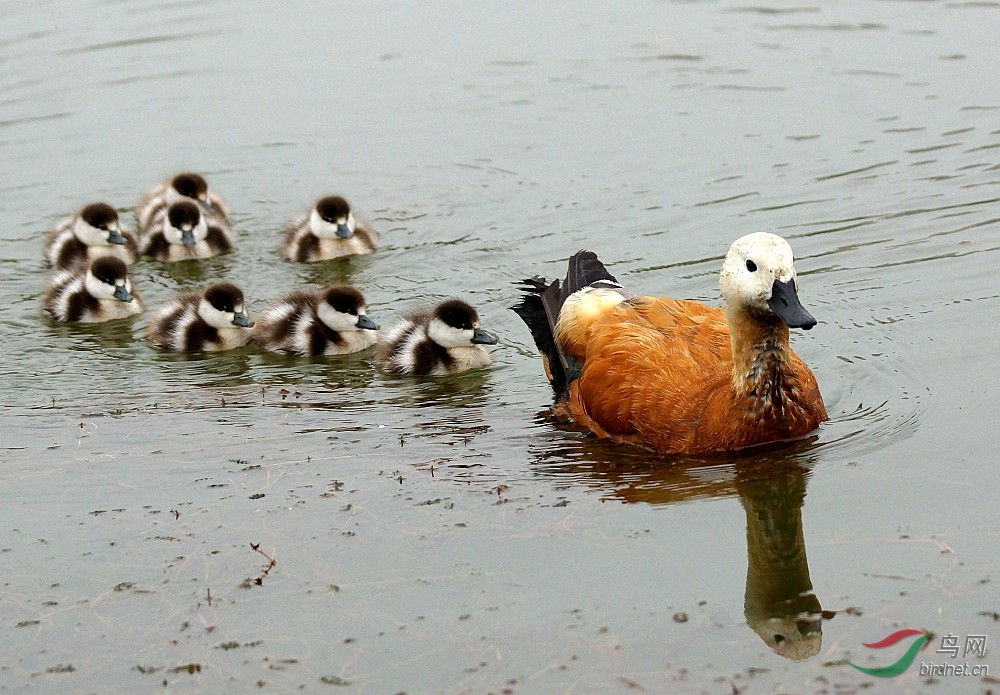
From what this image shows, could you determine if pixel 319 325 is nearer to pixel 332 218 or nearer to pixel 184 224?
pixel 332 218

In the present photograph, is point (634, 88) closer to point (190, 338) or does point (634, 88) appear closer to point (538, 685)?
point (190, 338)

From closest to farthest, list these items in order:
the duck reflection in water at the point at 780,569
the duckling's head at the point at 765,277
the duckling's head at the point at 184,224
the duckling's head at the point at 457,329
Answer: the duck reflection in water at the point at 780,569 → the duckling's head at the point at 765,277 → the duckling's head at the point at 457,329 → the duckling's head at the point at 184,224

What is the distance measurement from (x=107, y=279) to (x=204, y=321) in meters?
0.82

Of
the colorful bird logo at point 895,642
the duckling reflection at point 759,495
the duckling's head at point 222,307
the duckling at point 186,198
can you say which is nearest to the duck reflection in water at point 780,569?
the duckling reflection at point 759,495

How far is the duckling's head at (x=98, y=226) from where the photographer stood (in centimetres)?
935

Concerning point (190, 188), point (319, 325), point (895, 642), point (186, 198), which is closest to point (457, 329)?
point (319, 325)

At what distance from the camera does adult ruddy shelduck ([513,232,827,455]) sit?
5.88 meters

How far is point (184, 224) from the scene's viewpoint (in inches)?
371

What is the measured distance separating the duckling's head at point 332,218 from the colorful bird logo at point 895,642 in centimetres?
551

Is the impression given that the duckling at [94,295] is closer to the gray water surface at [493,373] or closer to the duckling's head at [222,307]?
the gray water surface at [493,373]

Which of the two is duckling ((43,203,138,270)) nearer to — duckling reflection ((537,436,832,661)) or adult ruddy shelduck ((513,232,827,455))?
adult ruddy shelduck ((513,232,827,455))

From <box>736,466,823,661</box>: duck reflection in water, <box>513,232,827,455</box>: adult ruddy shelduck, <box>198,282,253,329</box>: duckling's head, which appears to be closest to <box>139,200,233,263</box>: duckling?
<box>198,282,253,329</box>: duckling's head

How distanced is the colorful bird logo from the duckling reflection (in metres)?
0.17

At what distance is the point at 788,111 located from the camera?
1086 cm
